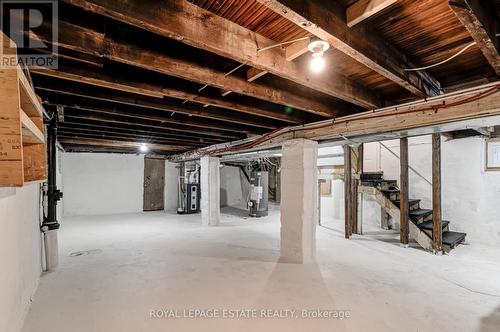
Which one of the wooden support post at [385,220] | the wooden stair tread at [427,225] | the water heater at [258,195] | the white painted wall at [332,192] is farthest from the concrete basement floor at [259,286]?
the water heater at [258,195]

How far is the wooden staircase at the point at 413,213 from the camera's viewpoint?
3.96m

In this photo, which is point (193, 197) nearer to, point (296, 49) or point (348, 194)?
point (348, 194)

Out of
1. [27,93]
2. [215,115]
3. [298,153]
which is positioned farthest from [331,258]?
[27,93]

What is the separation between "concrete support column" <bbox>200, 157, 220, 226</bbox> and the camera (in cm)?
582

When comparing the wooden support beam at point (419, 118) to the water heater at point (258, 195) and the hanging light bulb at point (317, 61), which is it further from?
the water heater at point (258, 195)

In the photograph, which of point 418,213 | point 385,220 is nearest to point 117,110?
point 418,213

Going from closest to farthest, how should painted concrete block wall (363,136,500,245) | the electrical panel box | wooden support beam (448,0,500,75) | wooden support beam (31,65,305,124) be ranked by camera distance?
wooden support beam (448,0,500,75), wooden support beam (31,65,305,124), painted concrete block wall (363,136,500,245), the electrical panel box

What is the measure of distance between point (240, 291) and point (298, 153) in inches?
71.4

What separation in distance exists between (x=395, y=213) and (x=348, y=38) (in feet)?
13.3

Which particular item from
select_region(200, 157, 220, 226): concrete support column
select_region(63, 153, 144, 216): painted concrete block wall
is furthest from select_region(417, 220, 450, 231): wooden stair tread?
select_region(63, 153, 144, 216): painted concrete block wall

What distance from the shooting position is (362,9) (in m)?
1.20

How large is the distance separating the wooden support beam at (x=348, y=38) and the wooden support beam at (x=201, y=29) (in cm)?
40

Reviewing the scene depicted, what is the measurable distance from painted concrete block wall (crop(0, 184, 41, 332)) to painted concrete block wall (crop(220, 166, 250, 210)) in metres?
7.05

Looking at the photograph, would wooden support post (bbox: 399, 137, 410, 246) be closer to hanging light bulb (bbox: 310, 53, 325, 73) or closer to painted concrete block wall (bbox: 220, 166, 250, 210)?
hanging light bulb (bbox: 310, 53, 325, 73)
